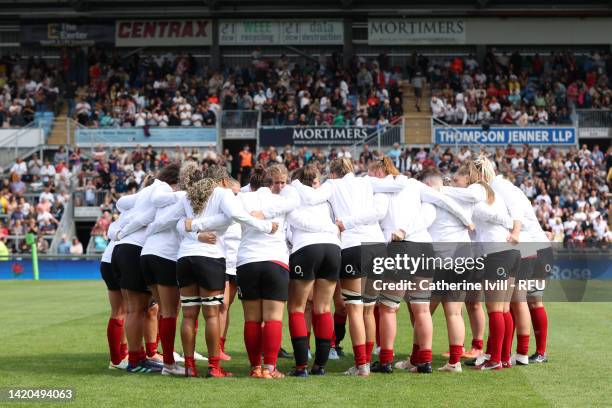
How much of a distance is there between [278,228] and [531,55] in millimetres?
34207

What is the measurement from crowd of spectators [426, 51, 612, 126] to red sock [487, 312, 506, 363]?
2551cm

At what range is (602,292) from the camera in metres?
22.2

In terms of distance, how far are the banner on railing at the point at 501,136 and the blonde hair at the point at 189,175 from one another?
25.5m

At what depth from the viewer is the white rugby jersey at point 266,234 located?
9.27m

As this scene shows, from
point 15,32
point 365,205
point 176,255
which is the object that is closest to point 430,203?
point 365,205

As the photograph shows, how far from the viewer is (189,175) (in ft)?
31.8

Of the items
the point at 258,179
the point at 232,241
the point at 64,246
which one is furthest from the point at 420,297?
the point at 64,246

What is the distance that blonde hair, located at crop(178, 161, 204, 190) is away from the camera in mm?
9641

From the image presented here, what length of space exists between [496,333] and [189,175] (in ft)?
11.4

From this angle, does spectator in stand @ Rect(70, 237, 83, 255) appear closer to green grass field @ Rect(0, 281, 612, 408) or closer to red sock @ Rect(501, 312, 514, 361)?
green grass field @ Rect(0, 281, 612, 408)

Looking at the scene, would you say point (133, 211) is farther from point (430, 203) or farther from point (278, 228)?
point (430, 203)

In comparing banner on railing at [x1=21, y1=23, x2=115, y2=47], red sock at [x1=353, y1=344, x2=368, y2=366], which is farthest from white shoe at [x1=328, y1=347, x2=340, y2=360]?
banner on railing at [x1=21, y1=23, x2=115, y2=47]

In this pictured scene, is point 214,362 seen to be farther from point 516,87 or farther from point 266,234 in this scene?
point 516,87

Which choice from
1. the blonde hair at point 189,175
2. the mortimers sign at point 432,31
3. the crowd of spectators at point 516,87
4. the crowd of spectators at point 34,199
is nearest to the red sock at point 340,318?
the blonde hair at point 189,175
